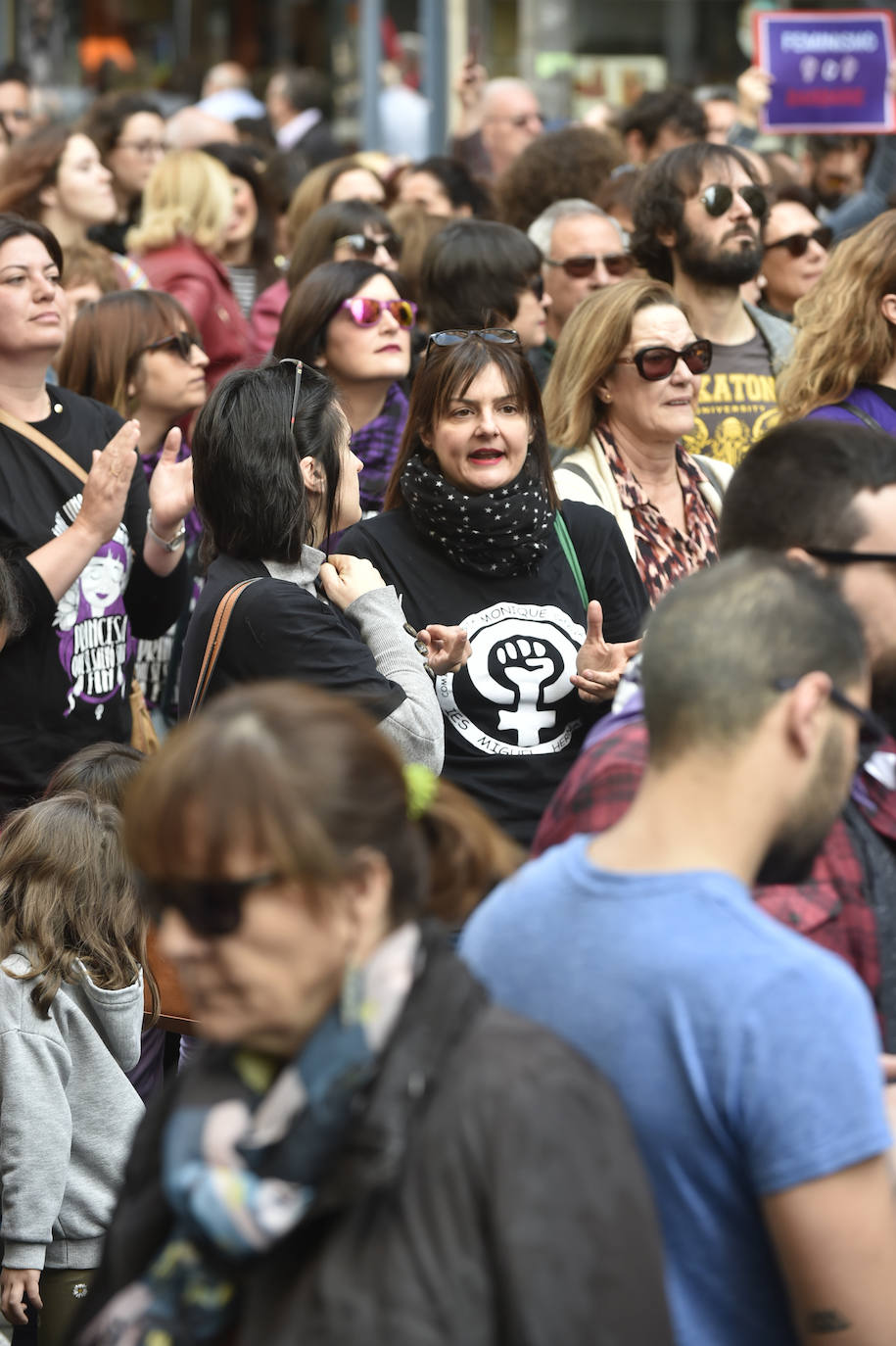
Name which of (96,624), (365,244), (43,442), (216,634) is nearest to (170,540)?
(96,624)

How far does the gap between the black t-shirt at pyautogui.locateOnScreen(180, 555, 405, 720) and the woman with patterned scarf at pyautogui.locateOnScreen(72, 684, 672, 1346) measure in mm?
1648

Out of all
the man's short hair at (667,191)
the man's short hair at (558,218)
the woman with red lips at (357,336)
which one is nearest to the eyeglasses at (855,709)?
the woman with red lips at (357,336)

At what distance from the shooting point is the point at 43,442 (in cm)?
450

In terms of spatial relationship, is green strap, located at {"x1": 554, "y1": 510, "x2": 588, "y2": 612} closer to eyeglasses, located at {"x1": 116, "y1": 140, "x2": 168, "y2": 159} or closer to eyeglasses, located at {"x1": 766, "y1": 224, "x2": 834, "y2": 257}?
eyeglasses, located at {"x1": 766, "y1": 224, "x2": 834, "y2": 257}

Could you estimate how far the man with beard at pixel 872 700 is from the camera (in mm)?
2121

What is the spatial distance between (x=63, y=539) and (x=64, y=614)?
0.23 m

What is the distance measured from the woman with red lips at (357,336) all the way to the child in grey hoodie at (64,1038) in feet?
6.16

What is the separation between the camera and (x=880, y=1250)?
5.52ft

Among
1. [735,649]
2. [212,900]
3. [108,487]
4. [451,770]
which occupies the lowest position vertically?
[451,770]

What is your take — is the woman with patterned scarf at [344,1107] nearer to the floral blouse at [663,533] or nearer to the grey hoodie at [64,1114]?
the grey hoodie at [64,1114]

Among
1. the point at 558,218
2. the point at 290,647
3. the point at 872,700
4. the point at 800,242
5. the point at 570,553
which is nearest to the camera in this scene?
the point at 872,700

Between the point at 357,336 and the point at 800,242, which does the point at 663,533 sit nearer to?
the point at 357,336

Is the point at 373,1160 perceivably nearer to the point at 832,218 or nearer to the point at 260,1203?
the point at 260,1203

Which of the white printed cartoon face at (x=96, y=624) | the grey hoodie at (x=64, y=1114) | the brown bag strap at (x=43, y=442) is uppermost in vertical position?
the brown bag strap at (x=43, y=442)
